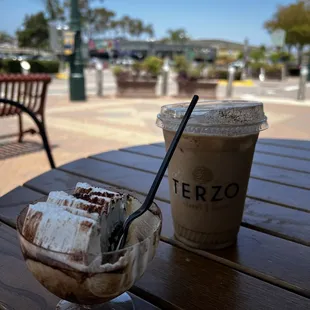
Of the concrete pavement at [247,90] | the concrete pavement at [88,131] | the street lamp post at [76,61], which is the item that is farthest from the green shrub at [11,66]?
the street lamp post at [76,61]

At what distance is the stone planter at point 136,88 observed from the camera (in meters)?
10.7

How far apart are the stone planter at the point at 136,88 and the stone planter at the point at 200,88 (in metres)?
0.84

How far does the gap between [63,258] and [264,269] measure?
1.51 ft

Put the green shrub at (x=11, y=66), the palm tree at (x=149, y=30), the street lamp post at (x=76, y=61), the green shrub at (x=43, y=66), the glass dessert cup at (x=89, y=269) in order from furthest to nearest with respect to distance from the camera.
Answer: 1. the palm tree at (x=149, y=30)
2. the green shrub at (x=43, y=66)
3. the green shrub at (x=11, y=66)
4. the street lamp post at (x=76, y=61)
5. the glass dessert cup at (x=89, y=269)

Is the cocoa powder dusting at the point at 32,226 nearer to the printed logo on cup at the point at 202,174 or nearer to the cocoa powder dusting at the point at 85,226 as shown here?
the cocoa powder dusting at the point at 85,226

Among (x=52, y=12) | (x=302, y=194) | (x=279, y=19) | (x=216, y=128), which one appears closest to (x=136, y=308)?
(x=216, y=128)

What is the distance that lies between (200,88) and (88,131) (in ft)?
17.9

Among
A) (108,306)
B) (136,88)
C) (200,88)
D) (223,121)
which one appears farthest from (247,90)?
(108,306)

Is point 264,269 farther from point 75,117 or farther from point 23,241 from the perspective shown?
point 75,117

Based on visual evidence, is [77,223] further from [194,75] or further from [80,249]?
[194,75]

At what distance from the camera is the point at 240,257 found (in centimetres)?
85

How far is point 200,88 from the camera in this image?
10.6 metres

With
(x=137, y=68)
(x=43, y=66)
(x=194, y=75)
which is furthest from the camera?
(x=43, y=66)

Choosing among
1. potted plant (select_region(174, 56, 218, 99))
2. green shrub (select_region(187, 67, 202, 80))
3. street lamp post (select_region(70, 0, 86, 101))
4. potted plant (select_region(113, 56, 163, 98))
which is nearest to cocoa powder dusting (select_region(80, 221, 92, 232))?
street lamp post (select_region(70, 0, 86, 101))
